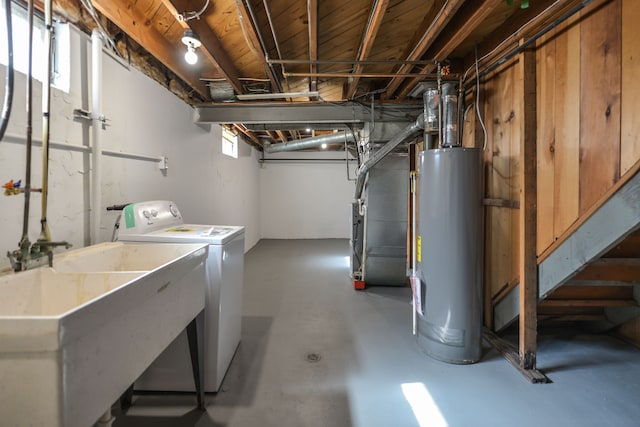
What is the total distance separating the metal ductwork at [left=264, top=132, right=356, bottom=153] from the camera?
15.2 feet

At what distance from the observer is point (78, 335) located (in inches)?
24.6

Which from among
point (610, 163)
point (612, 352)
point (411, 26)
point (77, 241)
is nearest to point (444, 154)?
point (610, 163)

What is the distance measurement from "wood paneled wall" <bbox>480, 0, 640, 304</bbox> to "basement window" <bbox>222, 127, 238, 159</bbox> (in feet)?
12.0

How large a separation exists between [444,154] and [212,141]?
110 inches

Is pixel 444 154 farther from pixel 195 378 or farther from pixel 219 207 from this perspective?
pixel 219 207

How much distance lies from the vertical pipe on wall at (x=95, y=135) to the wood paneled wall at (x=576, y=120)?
105 inches

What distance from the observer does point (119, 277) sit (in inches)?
42.0

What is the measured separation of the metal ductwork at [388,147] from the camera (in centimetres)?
282

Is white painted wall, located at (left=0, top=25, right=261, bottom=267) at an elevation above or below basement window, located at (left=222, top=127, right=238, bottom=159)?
below

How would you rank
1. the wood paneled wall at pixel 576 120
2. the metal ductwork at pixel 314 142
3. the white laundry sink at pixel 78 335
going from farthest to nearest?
the metal ductwork at pixel 314 142
the wood paneled wall at pixel 576 120
the white laundry sink at pixel 78 335

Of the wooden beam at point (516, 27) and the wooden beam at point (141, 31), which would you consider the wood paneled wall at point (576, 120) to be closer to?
the wooden beam at point (516, 27)

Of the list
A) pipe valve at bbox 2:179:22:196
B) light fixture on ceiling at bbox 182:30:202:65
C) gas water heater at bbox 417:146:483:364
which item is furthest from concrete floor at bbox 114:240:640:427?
light fixture on ceiling at bbox 182:30:202:65

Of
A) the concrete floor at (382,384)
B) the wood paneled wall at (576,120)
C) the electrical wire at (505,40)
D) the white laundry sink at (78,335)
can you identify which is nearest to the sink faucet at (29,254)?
the white laundry sink at (78,335)

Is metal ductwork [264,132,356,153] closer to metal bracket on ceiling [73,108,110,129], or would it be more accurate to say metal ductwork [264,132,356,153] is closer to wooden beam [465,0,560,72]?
wooden beam [465,0,560,72]
